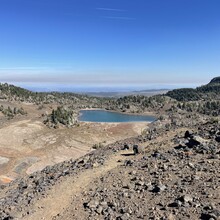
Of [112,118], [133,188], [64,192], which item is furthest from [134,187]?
[112,118]

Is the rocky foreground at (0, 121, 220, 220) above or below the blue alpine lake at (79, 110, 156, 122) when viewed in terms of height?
above

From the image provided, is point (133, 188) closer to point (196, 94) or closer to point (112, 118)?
point (112, 118)

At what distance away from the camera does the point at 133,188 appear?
16.9 meters

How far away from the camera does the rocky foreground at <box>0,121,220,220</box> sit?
47.1ft

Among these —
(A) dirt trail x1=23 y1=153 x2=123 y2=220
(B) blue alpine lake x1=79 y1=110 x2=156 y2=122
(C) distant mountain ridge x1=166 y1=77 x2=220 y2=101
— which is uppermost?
(A) dirt trail x1=23 y1=153 x2=123 y2=220

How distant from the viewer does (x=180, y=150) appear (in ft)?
73.2

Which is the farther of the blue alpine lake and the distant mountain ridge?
the distant mountain ridge

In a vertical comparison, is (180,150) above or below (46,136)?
above

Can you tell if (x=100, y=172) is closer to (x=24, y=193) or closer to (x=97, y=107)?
(x=24, y=193)

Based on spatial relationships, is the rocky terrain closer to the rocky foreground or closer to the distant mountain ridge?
the rocky foreground

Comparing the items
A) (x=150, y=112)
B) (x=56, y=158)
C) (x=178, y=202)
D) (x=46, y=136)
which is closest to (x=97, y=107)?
(x=150, y=112)

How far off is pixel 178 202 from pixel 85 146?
38.4m

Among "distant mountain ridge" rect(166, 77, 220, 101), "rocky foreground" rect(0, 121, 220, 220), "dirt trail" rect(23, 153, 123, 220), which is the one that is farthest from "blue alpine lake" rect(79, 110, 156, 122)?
"dirt trail" rect(23, 153, 123, 220)

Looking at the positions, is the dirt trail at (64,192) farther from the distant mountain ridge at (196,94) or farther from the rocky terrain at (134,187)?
the distant mountain ridge at (196,94)
